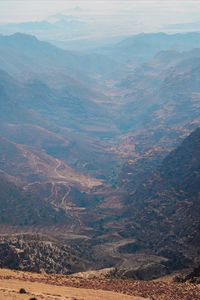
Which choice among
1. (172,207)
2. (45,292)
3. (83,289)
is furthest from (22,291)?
(172,207)

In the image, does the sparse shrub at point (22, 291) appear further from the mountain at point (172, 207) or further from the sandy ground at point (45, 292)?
the mountain at point (172, 207)

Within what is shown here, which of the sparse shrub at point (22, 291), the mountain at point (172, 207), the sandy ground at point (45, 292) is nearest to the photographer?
the sandy ground at point (45, 292)

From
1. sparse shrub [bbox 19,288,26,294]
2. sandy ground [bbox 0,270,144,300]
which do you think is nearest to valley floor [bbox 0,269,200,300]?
sandy ground [bbox 0,270,144,300]

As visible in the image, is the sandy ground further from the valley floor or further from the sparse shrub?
the sparse shrub

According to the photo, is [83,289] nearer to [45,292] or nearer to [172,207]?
[45,292]

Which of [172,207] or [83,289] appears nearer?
[83,289]

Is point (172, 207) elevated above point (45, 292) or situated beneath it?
situated beneath

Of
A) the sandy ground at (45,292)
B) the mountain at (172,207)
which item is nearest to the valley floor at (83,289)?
the sandy ground at (45,292)
